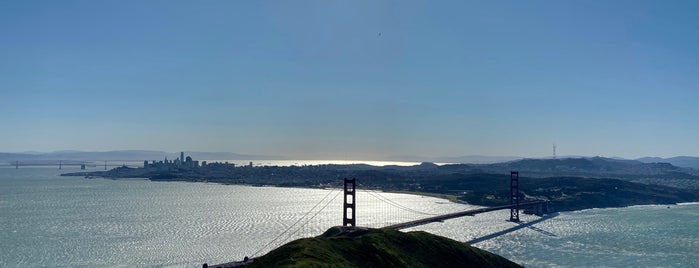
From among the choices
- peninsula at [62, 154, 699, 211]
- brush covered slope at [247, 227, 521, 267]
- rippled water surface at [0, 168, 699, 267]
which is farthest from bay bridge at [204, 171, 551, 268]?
peninsula at [62, 154, 699, 211]

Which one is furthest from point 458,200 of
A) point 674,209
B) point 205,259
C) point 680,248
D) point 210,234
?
point 205,259

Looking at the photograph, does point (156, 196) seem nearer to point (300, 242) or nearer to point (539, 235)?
point (539, 235)

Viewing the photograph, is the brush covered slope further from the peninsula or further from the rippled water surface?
the peninsula

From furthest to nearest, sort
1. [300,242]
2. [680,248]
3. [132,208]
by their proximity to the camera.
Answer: [132,208] → [680,248] → [300,242]

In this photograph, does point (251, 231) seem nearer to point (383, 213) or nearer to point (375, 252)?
point (383, 213)

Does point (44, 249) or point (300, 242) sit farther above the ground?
point (300, 242)

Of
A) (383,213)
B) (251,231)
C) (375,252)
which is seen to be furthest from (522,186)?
(375,252)

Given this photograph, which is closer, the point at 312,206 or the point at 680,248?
the point at 680,248
